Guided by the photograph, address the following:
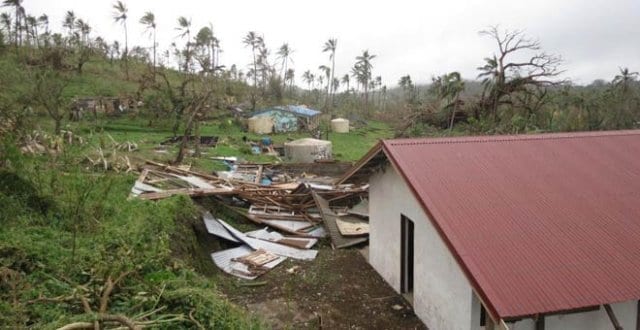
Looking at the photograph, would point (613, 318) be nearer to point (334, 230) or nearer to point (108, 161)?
point (334, 230)

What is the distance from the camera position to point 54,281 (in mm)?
7000

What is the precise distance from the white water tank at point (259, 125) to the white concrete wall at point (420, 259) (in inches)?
1132

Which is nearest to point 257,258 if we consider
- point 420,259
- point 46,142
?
point 420,259

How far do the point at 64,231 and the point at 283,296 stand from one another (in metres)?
4.91

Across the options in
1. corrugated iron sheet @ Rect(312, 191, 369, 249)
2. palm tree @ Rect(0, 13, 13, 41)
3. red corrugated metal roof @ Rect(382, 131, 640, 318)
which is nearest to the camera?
red corrugated metal roof @ Rect(382, 131, 640, 318)

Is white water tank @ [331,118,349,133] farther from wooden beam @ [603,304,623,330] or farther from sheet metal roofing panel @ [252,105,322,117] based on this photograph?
wooden beam @ [603,304,623,330]

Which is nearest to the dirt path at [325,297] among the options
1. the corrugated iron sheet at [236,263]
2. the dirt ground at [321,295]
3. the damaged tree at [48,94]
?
the dirt ground at [321,295]

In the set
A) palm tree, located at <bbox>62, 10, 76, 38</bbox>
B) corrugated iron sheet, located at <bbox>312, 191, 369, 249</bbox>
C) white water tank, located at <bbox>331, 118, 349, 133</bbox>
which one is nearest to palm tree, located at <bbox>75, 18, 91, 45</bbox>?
palm tree, located at <bbox>62, 10, 76, 38</bbox>

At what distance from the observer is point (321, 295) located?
10.8m

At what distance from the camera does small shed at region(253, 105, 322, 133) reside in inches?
1650

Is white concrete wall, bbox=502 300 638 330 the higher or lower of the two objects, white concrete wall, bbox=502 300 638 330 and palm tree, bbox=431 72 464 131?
the lower

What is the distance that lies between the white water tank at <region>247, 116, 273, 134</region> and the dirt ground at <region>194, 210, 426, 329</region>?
27512 millimetres

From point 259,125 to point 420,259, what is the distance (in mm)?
32281

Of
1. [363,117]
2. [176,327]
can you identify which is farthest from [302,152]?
[363,117]
